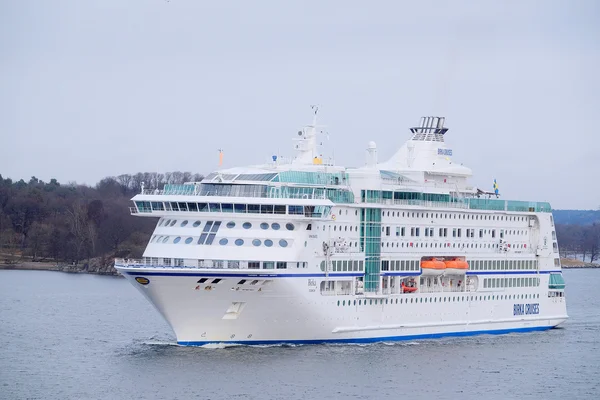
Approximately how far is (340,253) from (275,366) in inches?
271

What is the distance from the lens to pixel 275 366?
135ft

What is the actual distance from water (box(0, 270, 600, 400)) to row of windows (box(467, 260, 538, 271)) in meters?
3.23

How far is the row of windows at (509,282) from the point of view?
53312mm

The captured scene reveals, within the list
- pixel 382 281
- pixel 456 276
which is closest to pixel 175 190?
pixel 382 281

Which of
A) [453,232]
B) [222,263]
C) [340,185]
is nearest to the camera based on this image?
[222,263]

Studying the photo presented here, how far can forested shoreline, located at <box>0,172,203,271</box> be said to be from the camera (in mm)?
102562

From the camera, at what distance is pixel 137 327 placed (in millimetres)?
52719

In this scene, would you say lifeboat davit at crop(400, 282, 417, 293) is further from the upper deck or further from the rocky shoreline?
the rocky shoreline

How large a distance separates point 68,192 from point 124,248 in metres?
25.6

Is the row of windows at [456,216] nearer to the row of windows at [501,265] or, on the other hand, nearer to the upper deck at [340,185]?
the upper deck at [340,185]

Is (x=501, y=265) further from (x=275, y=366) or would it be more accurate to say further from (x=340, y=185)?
(x=275, y=366)

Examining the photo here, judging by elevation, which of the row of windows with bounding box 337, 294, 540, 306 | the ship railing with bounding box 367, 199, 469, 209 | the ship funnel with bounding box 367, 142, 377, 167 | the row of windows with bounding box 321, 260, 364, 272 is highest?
the ship funnel with bounding box 367, 142, 377, 167

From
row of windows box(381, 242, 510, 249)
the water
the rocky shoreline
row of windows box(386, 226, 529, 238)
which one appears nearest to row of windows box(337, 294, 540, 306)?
the water

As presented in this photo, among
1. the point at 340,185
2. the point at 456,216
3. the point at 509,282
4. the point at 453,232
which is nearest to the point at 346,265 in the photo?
the point at 340,185
